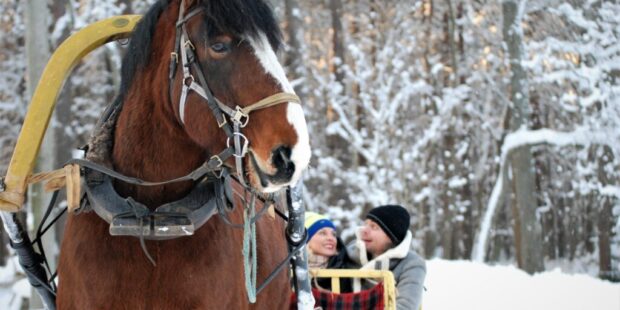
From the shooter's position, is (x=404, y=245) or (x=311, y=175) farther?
(x=311, y=175)

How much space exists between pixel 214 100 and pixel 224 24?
29 centimetres

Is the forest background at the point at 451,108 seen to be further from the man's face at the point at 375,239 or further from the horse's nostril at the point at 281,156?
the horse's nostril at the point at 281,156

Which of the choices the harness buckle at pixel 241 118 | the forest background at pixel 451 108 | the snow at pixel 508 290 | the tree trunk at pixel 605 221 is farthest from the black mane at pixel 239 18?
the tree trunk at pixel 605 221

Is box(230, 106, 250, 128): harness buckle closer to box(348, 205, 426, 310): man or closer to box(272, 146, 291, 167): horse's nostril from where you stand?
box(272, 146, 291, 167): horse's nostril

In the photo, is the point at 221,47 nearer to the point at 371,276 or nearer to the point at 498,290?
the point at 371,276

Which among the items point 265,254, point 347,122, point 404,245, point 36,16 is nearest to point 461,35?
point 347,122

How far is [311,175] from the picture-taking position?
19594mm

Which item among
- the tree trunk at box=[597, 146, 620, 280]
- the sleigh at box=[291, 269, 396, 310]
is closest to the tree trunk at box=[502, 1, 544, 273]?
the tree trunk at box=[597, 146, 620, 280]

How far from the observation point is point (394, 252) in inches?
195

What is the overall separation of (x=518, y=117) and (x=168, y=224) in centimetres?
1310

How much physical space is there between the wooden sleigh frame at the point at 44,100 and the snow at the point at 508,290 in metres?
9.15

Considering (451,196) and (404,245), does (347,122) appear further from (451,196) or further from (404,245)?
(404,245)

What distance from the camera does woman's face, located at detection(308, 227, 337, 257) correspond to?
508 cm

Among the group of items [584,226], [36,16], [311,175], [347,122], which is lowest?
[584,226]
